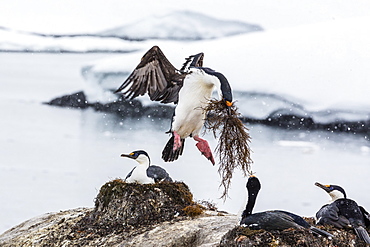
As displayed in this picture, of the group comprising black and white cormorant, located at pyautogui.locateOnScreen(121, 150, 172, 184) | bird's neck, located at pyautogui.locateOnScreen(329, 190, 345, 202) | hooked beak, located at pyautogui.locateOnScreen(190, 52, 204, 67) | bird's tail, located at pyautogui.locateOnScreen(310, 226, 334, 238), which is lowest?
bird's tail, located at pyautogui.locateOnScreen(310, 226, 334, 238)

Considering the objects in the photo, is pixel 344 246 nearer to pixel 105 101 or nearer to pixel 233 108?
pixel 233 108

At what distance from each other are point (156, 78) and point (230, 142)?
1.45 meters

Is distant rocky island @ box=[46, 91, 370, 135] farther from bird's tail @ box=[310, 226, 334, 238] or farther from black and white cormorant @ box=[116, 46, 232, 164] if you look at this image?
bird's tail @ box=[310, 226, 334, 238]

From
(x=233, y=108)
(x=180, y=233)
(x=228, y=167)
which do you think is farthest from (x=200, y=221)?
(x=233, y=108)

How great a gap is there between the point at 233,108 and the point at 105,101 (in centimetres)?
680

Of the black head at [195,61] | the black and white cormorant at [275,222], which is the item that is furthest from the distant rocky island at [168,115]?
the black and white cormorant at [275,222]

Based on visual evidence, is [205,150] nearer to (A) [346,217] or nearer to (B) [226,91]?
(B) [226,91]

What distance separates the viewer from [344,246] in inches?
146

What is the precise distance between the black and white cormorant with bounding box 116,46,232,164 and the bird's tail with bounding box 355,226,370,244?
1.11 meters

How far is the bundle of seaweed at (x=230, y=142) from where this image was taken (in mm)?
4016

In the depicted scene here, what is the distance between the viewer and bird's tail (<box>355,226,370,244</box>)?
3.82 m

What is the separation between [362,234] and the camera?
3846 millimetres

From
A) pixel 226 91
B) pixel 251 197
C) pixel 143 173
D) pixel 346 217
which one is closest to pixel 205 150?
pixel 143 173

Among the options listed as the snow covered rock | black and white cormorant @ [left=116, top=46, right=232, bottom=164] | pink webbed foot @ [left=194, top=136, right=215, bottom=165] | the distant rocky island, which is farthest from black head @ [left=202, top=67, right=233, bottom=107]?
the distant rocky island
